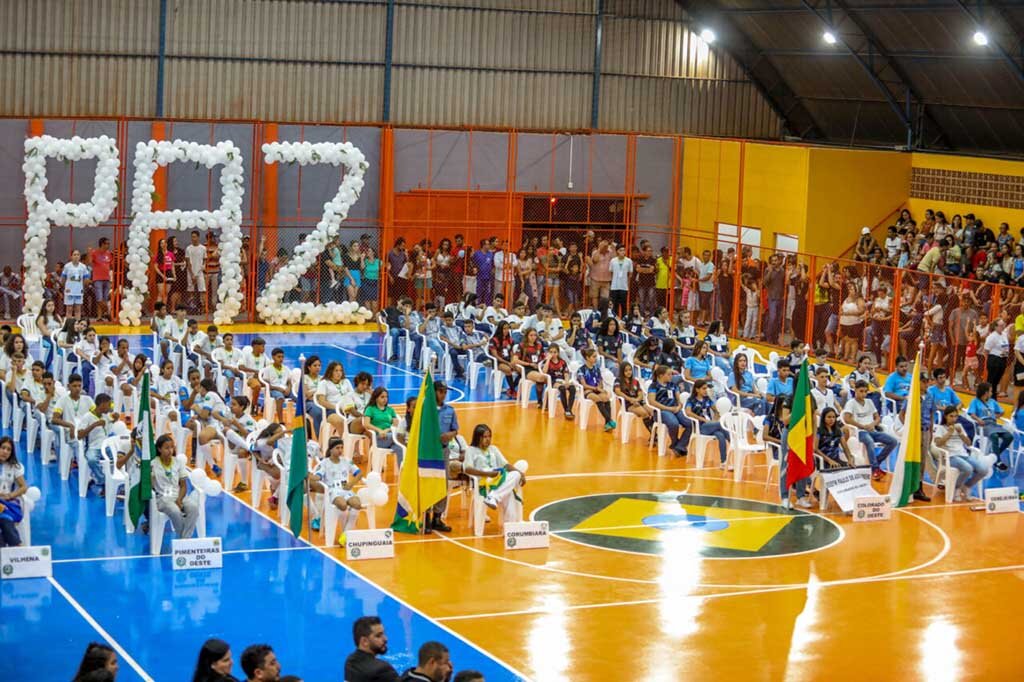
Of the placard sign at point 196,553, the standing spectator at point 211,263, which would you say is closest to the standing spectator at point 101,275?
the standing spectator at point 211,263

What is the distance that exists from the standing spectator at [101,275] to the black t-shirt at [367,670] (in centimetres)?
2361

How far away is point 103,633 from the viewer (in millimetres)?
14992

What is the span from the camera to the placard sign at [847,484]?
2088 cm

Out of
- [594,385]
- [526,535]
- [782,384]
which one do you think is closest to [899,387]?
[782,384]

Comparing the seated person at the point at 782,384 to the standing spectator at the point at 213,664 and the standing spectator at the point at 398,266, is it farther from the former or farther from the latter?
the standing spectator at the point at 213,664

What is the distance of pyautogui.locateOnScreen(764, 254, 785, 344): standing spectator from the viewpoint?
111 feet

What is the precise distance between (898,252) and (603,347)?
1001 centimetres

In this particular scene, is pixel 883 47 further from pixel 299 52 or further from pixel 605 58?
pixel 299 52

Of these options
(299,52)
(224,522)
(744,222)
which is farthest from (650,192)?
(224,522)

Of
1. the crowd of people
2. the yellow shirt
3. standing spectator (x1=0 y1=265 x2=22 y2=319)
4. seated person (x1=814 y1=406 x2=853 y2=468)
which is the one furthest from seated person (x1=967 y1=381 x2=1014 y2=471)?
standing spectator (x1=0 y1=265 x2=22 y2=319)

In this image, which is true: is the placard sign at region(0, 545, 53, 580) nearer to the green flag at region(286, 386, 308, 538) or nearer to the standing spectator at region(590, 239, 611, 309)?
the green flag at region(286, 386, 308, 538)

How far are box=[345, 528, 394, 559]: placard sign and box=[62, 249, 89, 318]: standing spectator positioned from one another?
16737mm

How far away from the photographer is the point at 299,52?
41.8m

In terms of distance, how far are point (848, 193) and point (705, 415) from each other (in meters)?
15.6
